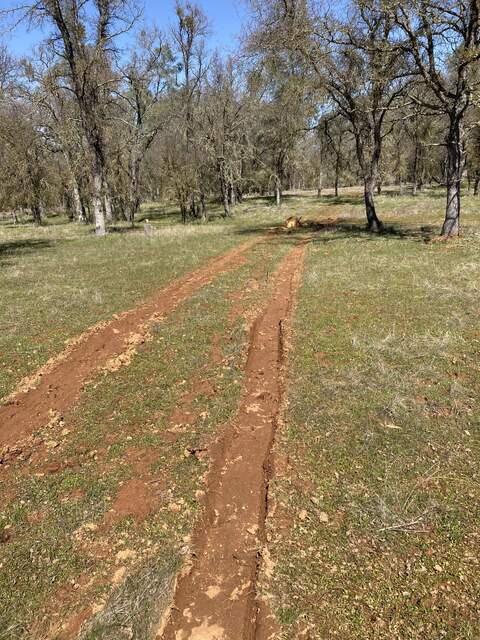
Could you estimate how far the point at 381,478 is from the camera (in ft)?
13.8

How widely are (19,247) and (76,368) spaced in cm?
1700

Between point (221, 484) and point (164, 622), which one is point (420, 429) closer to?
point (221, 484)

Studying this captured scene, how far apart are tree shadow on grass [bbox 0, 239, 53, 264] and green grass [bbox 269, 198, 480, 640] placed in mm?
15209

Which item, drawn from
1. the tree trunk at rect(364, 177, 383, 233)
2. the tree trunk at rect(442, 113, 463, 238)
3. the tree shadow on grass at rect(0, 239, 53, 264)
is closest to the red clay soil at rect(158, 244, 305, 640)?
the tree trunk at rect(442, 113, 463, 238)

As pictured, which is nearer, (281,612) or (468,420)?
(281,612)

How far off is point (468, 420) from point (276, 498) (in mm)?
2720

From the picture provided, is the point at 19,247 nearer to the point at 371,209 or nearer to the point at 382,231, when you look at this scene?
the point at 371,209

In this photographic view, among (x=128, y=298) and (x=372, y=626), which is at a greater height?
(x=128, y=298)

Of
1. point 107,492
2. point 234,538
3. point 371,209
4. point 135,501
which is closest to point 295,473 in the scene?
point 234,538

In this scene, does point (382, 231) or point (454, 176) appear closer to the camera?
point (454, 176)

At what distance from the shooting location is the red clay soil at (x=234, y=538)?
292 cm

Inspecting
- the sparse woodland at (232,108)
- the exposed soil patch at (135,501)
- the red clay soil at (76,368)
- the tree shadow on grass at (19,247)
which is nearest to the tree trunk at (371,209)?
the sparse woodland at (232,108)

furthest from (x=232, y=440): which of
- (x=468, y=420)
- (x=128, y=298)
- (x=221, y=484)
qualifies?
(x=128, y=298)

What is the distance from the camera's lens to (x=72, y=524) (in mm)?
3781
